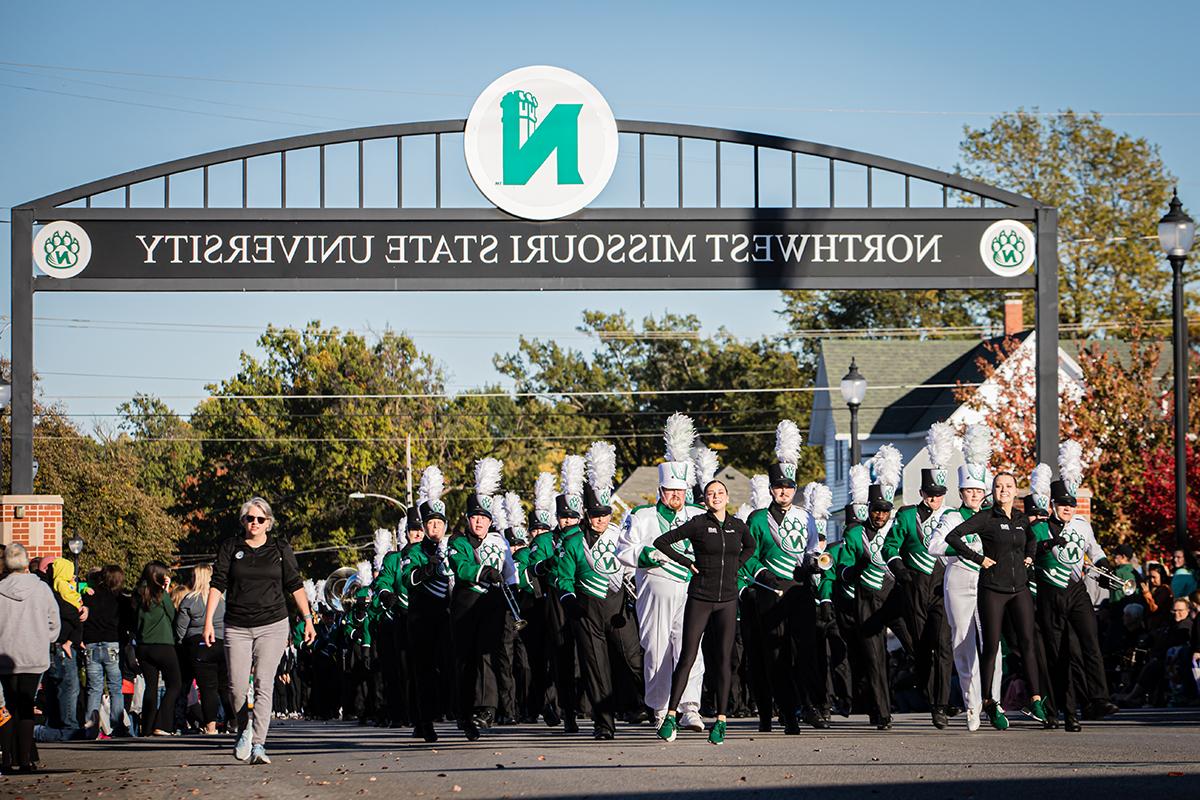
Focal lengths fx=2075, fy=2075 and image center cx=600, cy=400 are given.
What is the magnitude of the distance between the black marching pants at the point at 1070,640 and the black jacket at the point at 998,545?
2.53 ft

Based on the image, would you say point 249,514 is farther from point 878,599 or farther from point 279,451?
point 279,451

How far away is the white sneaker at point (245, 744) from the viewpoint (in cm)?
1400

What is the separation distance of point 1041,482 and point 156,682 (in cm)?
888

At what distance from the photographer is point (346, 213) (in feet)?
70.5

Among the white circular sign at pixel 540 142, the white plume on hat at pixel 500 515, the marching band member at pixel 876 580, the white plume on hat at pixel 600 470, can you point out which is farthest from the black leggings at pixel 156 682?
the marching band member at pixel 876 580

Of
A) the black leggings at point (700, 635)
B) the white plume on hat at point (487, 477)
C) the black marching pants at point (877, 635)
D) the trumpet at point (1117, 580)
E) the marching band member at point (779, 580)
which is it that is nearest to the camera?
the black leggings at point (700, 635)

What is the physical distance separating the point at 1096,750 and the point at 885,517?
4.45m

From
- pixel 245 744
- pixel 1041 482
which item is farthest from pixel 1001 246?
pixel 245 744

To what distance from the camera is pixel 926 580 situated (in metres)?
16.7

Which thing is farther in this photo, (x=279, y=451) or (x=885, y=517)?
(x=279, y=451)

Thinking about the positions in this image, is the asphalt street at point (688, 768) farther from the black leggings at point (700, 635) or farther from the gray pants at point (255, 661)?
the black leggings at point (700, 635)

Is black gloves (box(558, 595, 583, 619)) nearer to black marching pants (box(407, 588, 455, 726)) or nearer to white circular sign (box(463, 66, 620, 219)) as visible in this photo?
black marching pants (box(407, 588, 455, 726))

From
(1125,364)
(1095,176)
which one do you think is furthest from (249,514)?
(1095,176)

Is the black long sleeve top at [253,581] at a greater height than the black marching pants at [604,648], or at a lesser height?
greater
